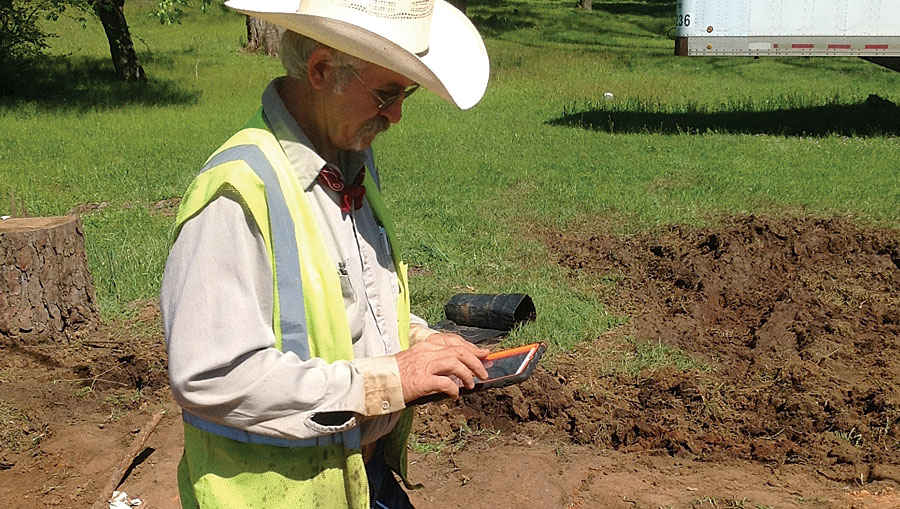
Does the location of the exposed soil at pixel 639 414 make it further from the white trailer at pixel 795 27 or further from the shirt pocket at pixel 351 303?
the white trailer at pixel 795 27

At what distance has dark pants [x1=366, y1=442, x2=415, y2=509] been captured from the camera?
7.87ft

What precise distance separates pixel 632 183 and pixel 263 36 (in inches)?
536

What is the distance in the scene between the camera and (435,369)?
6.59 ft

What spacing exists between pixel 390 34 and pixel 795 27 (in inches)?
470

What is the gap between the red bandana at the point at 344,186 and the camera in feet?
6.82

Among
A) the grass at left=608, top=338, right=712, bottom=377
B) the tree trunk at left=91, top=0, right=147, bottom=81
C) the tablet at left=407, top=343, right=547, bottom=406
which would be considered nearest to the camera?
the tablet at left=407, top=343, right=547, bottom=406

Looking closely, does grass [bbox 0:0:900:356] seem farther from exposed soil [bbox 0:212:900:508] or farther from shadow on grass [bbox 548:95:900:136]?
exposed soil [bbox 0:212:900:508]

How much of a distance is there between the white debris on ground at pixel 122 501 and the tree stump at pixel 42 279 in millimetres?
1847

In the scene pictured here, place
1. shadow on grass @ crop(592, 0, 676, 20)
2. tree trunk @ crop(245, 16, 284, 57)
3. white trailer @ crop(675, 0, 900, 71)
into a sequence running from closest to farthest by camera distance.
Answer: white trailer @ crop(675, 0, 900, 71) < tree trunk @ crop(245, 16, 284, 57) < shadow on grass @ crop(592, 0, 676, 20)

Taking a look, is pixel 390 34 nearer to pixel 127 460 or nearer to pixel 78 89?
pixel 127 460

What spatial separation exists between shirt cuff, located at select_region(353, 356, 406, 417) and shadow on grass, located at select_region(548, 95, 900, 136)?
10911 mm

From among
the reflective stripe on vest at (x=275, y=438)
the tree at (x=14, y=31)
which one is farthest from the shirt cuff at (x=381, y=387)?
the tree at (x=14, y=31)

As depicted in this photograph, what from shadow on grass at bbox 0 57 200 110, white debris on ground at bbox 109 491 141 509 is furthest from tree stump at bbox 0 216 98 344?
shadow on grass at bbox 0 57 200 110

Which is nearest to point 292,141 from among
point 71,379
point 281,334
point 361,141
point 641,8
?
point 361,141
